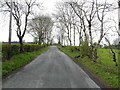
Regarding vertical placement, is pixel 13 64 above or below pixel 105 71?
above

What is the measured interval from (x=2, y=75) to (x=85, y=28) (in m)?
13.0

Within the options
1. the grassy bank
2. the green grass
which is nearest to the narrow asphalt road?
the green grass

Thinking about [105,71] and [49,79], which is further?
[105,71]

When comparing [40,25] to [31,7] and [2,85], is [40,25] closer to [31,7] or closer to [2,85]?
[31,7]

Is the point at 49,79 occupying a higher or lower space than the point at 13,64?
lower

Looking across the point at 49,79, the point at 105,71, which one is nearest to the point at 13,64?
the point at 49,79

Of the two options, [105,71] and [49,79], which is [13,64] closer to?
[49,79]

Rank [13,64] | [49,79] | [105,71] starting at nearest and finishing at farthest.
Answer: [49,79] < [105,71] < [13,64]

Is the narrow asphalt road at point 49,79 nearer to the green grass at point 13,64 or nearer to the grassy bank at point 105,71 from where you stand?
the green grass at point 13,64

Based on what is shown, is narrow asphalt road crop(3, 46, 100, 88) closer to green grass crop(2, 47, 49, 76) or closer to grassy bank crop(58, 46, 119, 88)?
green grass crop(2, 47, 49, 76)

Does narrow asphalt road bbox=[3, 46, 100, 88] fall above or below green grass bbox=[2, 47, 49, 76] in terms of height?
below

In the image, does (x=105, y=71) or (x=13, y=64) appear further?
(x=13, y=64)

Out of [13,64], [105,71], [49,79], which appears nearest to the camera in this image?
[49,79]

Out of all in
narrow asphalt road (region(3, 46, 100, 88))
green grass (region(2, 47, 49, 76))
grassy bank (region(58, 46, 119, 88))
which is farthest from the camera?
green grass (region(2, 47, 49, 76))
